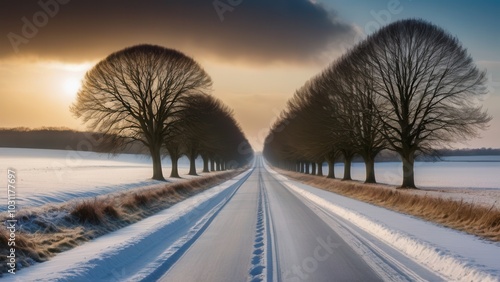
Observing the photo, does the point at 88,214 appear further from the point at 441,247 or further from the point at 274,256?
the point at 441,247

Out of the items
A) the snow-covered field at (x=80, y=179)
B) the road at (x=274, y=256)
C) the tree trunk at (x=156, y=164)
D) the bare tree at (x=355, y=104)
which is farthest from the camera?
the tree trunk at (x=156, y=164)

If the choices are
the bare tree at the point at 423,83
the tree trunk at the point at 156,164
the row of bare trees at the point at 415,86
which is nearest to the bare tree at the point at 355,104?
the row of bare trees at the point at 415,86

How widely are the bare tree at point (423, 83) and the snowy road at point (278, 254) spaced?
22.1 m

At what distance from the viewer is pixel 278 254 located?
927cm

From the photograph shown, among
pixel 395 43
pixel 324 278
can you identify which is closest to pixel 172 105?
pixel 395 43

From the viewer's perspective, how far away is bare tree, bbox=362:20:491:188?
32312 millimetres

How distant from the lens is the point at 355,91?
4003cm

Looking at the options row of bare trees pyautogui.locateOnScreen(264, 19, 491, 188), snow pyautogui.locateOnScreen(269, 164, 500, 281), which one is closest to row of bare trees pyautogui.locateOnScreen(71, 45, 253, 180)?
row of bare trees pyautogui.locateOnScreen(264, 19, 491, 188)

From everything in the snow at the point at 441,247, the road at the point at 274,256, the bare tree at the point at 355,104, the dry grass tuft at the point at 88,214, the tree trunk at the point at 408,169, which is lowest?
the road at the point at 274,256

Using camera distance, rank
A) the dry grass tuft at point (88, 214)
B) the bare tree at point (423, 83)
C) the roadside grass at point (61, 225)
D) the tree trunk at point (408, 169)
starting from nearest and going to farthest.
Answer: the roadside grass at point (61, 225)
the dry grass tuft at point (88, 214)
the bare tree at point (423, 83)
the tree trunk at point (408, 169)

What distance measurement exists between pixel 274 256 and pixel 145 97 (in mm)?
34153

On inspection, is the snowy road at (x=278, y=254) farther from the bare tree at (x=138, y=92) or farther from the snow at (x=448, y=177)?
the snow at (x=448, y=177)

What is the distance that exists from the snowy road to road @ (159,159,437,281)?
0.02 meters

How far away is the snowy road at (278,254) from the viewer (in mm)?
7348
